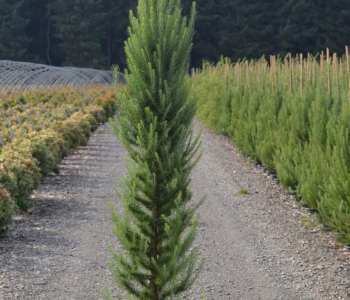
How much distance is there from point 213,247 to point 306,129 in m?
3.50

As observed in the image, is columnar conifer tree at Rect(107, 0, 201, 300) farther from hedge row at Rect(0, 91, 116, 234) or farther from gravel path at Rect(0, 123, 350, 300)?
gravel path at Rect(0, 123, 350, 300)

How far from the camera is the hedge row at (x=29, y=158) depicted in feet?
25.1

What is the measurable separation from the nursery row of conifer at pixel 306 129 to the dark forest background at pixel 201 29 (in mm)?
25729

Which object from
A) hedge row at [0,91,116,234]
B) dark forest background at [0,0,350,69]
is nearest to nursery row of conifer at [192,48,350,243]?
hedge row at [0,91,116,234]

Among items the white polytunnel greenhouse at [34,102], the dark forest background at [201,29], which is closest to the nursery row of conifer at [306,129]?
the white polytunnel greenhouse at [34,102]

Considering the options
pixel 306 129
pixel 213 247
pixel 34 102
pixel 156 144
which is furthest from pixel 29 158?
pixel 34 102

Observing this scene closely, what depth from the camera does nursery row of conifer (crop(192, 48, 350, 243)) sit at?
7.17m

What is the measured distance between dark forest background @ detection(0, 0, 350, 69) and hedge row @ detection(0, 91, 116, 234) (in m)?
25.9

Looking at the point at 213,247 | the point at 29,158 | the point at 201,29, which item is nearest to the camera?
the point at 213,247

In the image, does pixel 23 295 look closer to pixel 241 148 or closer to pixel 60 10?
pixel 241 148

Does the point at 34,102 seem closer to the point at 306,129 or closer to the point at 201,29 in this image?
the point at 306,129

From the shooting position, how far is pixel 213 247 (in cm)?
701

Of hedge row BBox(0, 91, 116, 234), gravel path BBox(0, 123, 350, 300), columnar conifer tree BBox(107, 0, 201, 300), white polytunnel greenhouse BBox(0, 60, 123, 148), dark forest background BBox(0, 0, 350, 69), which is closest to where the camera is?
columnar conifer tree BBox(107, 0, 201, 300)

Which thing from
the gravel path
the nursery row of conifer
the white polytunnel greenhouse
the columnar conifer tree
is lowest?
the white polytunnel greenhouse
